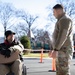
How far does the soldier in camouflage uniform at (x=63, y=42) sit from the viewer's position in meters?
4.93

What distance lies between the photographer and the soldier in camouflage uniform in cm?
493

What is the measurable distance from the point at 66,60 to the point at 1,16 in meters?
50.2

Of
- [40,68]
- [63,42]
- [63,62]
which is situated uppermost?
[63,42]

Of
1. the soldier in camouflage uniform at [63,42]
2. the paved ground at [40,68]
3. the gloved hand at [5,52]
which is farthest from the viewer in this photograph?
the paved ground at [40,68]

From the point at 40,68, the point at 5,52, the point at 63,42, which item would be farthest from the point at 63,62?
the point at 40,68

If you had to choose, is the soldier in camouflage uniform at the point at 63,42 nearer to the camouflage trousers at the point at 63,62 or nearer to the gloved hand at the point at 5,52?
the camouflage trousers at the point at 63,62

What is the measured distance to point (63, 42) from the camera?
490 cm

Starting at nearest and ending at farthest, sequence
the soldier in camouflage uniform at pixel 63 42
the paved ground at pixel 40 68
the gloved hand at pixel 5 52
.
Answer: the soldier in camouflage uniform at pixel 63 42 < the gloved hand at pixel 5 52 < the paved ground at pixel 40 68

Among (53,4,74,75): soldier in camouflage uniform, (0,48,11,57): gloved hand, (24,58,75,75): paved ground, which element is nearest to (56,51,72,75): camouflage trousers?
(53,4,74,75): soldier in camouflage uniform

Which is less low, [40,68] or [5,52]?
[5,52]

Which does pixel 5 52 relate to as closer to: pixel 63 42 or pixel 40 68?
pixel 63 42

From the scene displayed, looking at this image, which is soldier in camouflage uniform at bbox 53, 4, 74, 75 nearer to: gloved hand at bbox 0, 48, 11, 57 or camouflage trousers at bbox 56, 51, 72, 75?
camouflage trousers at bbox 56, 51, 72, 75

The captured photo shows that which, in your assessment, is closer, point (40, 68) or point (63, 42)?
point (63, 42)

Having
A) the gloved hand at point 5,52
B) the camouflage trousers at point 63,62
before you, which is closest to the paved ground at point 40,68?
the gloved hand at point 5,52
